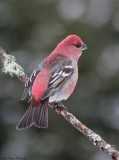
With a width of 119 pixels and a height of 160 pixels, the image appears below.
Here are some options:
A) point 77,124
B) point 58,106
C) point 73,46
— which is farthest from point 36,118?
point 73,46

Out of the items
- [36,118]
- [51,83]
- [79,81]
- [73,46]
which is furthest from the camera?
[79,81]

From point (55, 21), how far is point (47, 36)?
50 centimetres

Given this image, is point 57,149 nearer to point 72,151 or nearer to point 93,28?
point 72,151

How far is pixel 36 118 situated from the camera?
22.4 ft

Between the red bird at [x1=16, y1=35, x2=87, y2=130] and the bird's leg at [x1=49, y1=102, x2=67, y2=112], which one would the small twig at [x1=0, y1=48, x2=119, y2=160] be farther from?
the red bird at [x1=16, y1=35, x2=87, y2=130]

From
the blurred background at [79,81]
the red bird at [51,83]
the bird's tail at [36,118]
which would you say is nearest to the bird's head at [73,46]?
the red bird at [51,83]

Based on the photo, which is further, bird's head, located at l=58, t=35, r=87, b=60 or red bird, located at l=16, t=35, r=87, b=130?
bird's head, located at l=58, t=35, r=87, b=60

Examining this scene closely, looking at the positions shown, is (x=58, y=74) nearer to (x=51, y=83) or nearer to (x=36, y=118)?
(x=51, y=83)

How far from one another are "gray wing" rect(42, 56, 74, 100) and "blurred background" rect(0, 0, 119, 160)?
8.12 ft

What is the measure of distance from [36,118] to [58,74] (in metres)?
0.73

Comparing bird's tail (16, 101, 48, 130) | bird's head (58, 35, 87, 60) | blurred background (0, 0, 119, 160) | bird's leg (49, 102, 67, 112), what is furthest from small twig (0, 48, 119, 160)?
blurred background (0, 0, 119, 160)

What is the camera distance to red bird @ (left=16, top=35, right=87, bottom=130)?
682 cm

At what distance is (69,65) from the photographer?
7609mm

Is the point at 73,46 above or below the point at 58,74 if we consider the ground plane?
above
